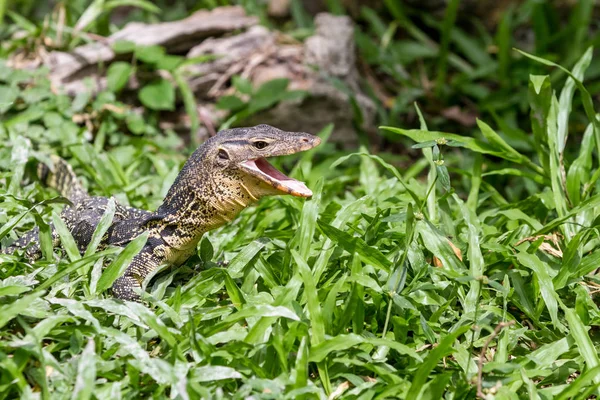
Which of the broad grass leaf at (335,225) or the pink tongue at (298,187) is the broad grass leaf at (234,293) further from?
the pink tongue at (298,187)

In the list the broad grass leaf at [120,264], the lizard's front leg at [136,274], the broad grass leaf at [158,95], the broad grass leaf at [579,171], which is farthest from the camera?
the broad grass leaf at [158,95]

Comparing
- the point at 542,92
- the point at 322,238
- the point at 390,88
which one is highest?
the point at 542,92

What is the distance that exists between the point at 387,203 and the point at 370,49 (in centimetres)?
396

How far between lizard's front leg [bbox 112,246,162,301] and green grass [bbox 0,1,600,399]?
0.09 meters

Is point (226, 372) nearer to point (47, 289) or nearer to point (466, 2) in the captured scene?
point (47, 289)

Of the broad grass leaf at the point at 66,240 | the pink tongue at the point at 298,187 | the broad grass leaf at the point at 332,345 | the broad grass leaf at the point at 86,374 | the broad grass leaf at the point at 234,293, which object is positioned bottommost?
the broad grass leaf at the point at 332,345

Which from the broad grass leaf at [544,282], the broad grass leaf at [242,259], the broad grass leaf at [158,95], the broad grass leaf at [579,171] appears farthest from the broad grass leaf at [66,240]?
the broad grass leaf at [579,171]

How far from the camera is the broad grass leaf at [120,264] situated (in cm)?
358

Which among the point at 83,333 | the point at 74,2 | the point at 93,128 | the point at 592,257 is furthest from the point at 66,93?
the point at 592,257

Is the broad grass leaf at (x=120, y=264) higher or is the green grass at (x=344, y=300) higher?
the broad grass leaf at (x=120, y=264)

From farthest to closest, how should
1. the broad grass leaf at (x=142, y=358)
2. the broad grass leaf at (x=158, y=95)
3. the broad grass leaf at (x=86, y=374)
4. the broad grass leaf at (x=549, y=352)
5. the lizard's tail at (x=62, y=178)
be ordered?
the broad grass leaf at (x=158, y=95) < the lizard's tail at (x=62, y=178) < the broad grass leaf at (x=549, y=352) < the broad grass leaf at (x=142, y=358) < the broad grass leaf at (x=86, y=374)

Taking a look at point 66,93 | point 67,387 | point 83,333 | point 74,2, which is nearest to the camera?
point 67,387

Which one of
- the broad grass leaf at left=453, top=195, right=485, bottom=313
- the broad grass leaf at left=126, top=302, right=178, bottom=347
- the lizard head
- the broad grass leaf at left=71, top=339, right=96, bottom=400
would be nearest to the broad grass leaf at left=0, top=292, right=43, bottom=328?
the broad grass leaf at left=71, top=339, right=96, bottom=400

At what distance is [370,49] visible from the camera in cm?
812
